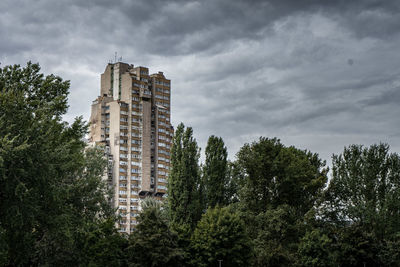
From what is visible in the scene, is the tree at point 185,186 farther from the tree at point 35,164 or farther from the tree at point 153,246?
the tree at point 35,164

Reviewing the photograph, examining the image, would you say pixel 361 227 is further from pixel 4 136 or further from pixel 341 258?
pixel 4 136

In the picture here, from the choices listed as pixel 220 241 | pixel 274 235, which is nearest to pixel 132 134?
pixel 274 235

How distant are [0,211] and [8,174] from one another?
1769 mm

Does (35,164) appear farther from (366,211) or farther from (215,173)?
(366,211)

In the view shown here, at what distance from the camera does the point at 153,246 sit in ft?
144

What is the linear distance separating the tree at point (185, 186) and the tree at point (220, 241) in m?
2.01

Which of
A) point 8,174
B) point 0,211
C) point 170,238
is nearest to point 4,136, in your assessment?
point 8,174

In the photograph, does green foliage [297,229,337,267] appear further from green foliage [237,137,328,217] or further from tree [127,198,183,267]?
tree [127,198,183,267]

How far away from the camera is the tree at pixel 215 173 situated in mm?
53094

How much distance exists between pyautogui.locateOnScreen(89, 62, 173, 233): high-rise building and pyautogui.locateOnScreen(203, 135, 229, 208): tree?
58307 mm

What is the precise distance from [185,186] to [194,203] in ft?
6.09

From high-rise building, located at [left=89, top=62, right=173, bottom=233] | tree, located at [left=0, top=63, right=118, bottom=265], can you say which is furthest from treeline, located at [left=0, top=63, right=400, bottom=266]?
high-rise building, located at [left=89, top=62, right=173, bottom=233]

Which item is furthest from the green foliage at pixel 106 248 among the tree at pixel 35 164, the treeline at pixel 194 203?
the tree at pixel 35 164

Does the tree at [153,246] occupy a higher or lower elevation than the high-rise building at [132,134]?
lower
